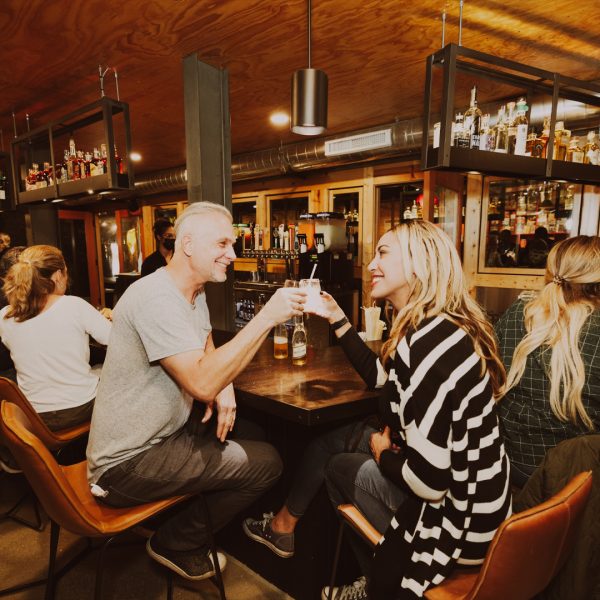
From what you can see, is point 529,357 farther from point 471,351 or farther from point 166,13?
point 166,13

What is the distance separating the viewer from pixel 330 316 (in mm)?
1910

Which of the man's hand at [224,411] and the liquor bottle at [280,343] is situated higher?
the liquor bottle at [280,343]

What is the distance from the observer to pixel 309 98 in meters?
2.42

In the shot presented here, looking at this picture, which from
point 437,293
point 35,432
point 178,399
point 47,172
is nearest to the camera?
point 437,293

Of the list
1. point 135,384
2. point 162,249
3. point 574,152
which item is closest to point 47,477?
point 135,384

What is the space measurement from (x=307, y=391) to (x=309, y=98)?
1.64 metres

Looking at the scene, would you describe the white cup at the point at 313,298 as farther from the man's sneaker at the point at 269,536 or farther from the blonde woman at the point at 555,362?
the man's sneaker at the point at 269,536

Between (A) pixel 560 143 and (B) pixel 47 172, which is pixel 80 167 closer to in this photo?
(B) pixel 47 172

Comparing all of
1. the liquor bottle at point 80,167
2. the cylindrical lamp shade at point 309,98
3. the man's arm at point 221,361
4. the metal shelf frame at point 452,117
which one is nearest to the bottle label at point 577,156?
the metal shelf frame at point 452,117

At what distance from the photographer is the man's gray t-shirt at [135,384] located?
5.11 feet

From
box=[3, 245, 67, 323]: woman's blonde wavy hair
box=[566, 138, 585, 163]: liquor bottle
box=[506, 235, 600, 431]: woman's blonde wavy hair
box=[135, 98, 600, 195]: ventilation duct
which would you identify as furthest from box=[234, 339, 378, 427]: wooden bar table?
box=[135, 98, 600, 195]: ventilation duct

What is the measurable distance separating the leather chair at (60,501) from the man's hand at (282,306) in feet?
2.61

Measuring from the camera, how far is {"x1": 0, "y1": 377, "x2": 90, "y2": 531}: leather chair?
182 centimetres

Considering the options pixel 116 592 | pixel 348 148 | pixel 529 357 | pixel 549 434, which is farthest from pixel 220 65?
pixel 116 592
